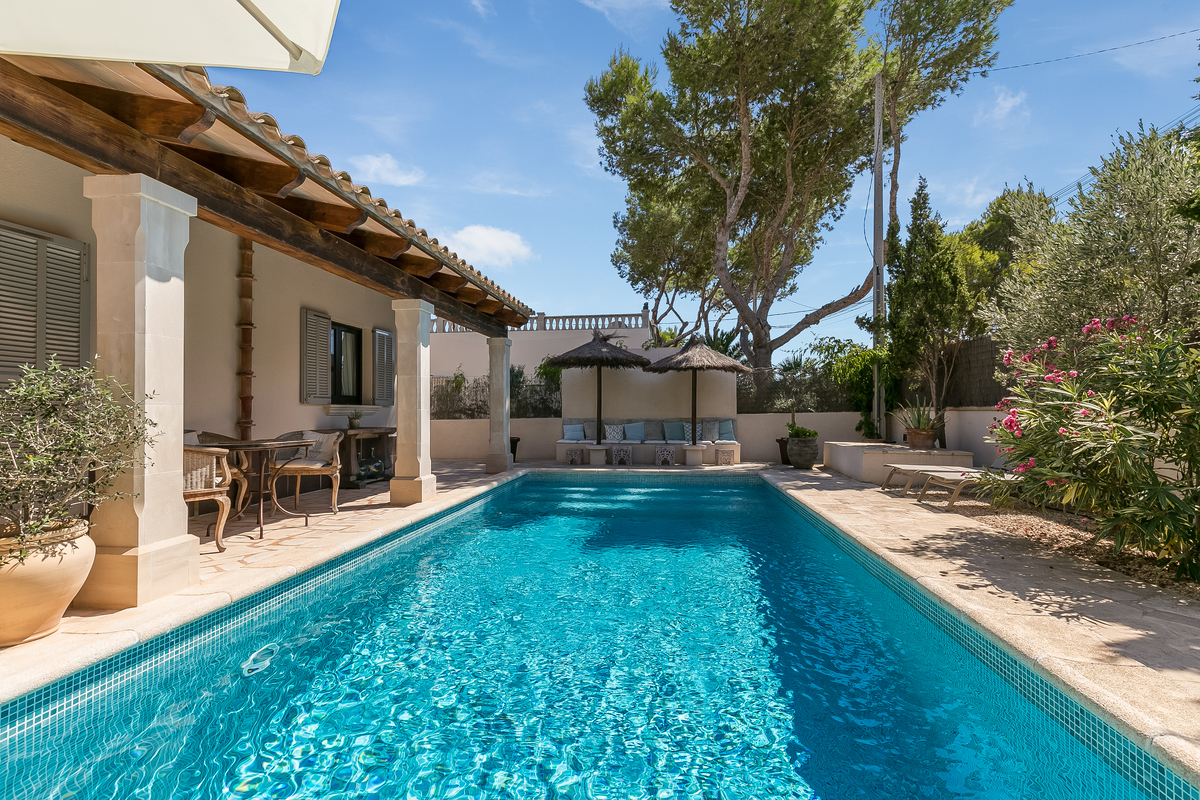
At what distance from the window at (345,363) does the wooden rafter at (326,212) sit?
463 centimetres

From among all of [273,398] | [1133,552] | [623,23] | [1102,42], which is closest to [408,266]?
[273,398]

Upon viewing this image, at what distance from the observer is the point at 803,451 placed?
1205cm

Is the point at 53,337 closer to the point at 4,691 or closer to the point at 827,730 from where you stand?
the point at 4,691

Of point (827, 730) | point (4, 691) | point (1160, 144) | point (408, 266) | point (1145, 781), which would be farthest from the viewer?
point (408, 266)

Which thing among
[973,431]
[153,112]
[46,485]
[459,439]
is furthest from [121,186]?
[973,431]

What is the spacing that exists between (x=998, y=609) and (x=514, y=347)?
1761cm

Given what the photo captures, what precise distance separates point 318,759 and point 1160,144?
27.4 ft

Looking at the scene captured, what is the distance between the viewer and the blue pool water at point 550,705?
2211mm

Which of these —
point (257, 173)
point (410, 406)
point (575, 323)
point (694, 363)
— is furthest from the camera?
point (575, 323)

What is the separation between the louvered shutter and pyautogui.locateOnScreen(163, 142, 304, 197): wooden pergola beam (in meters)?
6.63

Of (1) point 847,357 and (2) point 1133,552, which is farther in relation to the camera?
(1) point 847,357

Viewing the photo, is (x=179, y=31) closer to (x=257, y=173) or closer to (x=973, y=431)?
(x=257, y=173)

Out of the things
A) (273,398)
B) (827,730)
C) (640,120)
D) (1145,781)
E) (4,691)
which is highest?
(640,120)

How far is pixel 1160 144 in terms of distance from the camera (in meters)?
5.43
